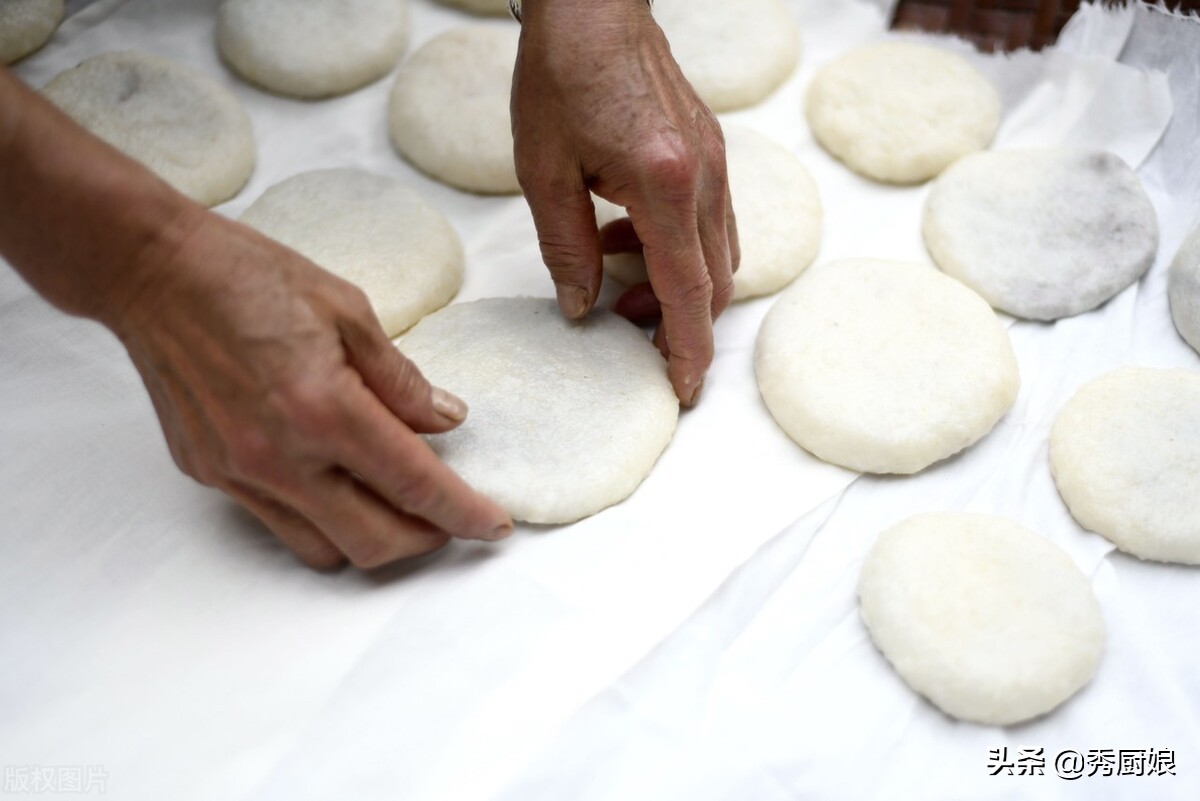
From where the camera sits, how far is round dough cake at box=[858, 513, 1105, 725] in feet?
3.55

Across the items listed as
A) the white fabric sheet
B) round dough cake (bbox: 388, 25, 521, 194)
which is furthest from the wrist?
the white fabric sheet

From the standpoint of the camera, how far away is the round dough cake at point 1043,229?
147 centimetres

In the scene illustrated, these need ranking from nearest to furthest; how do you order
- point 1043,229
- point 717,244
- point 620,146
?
point 620,146, point 717,244, point 1043,229

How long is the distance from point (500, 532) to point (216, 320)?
0.40 meters

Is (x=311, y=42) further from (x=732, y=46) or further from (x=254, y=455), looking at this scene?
(x=254, y=455)

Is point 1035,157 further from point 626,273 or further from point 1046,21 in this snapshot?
point 626,273

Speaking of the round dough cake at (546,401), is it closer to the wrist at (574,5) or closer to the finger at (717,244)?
the finger at (717,244)

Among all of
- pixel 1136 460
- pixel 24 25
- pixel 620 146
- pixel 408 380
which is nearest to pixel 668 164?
pixel 620 146

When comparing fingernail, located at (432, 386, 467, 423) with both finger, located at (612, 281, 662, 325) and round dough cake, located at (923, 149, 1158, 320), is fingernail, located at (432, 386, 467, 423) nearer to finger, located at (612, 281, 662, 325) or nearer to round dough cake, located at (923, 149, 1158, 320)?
finger, located at (612, 281, 662, 325)

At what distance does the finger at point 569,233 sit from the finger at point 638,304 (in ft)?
0.45

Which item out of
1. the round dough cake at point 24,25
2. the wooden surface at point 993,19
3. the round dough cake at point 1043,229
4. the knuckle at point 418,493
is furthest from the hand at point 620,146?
the round dough cake at point 24,25

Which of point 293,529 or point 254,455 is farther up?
point 254,455

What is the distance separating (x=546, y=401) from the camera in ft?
4.23

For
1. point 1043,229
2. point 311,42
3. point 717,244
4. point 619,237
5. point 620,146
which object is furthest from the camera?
point 311,42
